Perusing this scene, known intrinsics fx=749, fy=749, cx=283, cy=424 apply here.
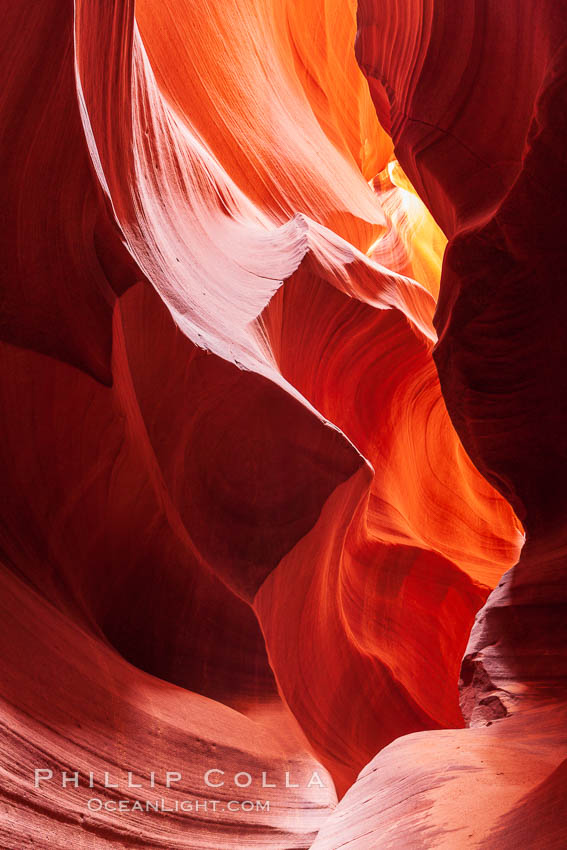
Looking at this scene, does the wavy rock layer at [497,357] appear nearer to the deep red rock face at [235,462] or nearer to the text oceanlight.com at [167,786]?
the deep red rock face at [235,462]

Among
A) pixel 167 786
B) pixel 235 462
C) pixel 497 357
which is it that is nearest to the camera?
pixel 167 786

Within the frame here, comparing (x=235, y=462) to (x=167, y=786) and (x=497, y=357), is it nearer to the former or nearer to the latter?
(x=497, y=357)

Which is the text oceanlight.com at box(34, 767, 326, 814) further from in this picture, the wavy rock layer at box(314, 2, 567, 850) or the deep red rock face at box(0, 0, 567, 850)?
the wavy rock layer at box(314, 2, 567, 850)

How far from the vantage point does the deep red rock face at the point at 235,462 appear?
6.97 feet

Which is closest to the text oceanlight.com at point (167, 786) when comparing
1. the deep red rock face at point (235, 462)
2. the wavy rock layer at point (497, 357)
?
the deep red rock face at point (235, 462)

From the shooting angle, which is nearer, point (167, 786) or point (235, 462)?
point (167, 786)

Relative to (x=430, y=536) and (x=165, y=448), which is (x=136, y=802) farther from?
(x=430, y=536)

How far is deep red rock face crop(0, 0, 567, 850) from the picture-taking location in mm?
2123

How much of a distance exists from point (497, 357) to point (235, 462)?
1152 millimetres

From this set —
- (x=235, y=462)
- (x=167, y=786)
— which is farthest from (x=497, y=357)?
(x=167, y=786)

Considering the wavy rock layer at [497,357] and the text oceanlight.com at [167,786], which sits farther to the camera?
the text oceanlight.com at [167,786]

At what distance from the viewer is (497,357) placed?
2.69 meters

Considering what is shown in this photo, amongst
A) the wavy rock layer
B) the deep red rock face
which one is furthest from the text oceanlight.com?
the wavy rock layer

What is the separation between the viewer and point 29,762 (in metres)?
2.04
